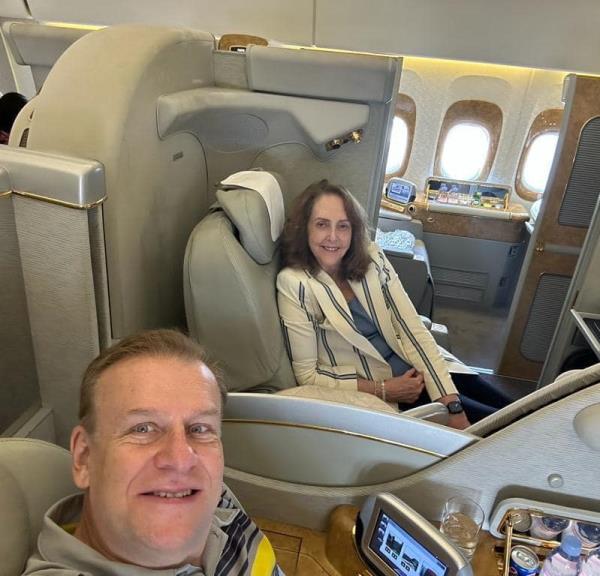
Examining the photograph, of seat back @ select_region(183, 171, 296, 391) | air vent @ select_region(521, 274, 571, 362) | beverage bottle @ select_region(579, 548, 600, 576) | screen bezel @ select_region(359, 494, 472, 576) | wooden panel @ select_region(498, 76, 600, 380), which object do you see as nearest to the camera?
screen bezel @ select_region(359, 494, 472, 576)

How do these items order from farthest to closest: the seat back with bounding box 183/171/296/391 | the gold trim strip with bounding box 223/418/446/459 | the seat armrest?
the seat armrest < the seat back with bounding box 183/171/296/391 < the gold trim strip with bounding box 223/418/446/459

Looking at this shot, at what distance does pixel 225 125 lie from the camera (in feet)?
6.52

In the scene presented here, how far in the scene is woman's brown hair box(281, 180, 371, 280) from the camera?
68.2 inches

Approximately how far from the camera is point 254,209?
153 centimetres

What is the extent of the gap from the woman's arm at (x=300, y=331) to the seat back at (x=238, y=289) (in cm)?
3

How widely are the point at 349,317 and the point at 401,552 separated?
91cm

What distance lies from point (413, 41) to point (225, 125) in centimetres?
224

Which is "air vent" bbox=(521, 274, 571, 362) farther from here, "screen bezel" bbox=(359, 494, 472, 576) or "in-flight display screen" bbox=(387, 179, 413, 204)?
"screen bezel" bbox=(359, 494, 472, 576)

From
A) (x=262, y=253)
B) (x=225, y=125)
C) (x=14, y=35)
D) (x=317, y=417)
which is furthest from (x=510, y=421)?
(x=14, y=35)

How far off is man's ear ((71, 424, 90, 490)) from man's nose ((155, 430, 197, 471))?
4.9 inches

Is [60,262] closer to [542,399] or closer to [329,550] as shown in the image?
[329,550]

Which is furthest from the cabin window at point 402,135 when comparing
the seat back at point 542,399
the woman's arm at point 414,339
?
the seat back at point 542,399

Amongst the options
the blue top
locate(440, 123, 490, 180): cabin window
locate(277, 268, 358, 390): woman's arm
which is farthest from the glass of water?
locate(440, 123, 490, 180): cabin window

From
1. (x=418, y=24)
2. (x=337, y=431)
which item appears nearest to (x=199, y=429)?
(x=337, y=431)
